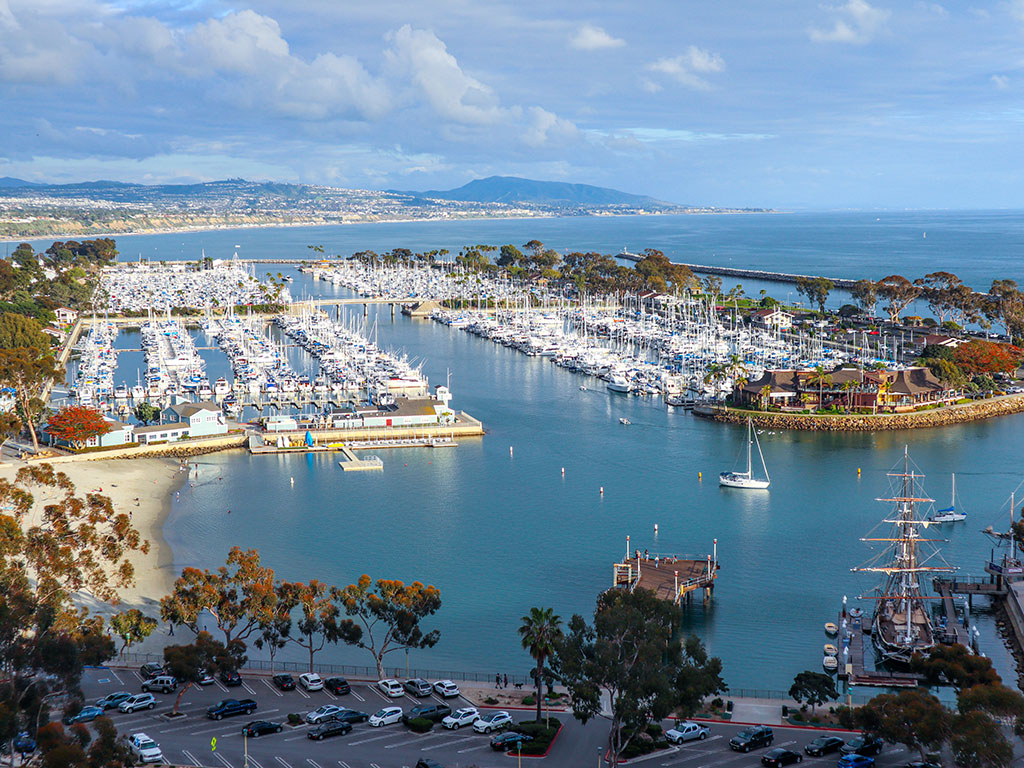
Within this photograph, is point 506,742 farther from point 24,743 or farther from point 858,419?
point 858,419

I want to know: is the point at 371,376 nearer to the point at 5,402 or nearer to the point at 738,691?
the point at 5,402

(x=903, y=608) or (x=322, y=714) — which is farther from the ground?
(x=903, y=608)

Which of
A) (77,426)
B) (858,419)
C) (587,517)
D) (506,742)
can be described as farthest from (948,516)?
(77,426)

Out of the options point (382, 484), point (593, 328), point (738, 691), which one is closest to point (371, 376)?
point (382, 484)

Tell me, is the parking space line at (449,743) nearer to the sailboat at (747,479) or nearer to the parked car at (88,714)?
the parked car at (88,714)

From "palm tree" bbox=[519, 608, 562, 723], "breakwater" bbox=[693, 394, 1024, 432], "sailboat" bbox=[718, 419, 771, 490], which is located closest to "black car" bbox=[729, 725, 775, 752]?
"palm tree" bbox=[519, 608, 562, 723]

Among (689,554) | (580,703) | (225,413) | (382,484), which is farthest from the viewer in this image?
(225,413)
